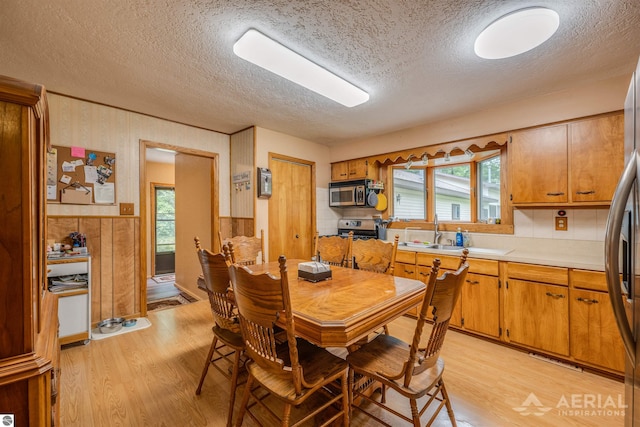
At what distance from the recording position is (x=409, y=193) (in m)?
4.17

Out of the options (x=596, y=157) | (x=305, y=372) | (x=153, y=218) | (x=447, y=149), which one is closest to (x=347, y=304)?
(x=305, y=372)

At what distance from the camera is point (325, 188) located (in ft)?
15.5

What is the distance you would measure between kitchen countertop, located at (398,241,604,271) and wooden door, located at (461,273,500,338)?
24 cm

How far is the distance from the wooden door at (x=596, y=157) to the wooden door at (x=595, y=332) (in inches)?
34.1

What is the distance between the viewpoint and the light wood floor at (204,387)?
169cm

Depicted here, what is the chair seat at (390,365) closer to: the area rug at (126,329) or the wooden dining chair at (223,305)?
the wooden dining chair at (223,305)

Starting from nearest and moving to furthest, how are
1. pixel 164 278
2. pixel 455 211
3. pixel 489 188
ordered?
pixel 489 188 < pixel 455 211 < pixel 164 278

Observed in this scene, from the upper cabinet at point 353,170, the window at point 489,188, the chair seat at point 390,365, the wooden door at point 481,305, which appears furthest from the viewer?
the upper cabinet at point 353,170

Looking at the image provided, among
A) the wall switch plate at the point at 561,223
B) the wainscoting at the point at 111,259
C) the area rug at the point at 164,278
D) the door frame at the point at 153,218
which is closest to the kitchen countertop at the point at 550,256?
the wall switch plate at the point at 561,223

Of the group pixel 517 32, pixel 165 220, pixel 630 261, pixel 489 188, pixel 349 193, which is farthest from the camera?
pixel 165 220

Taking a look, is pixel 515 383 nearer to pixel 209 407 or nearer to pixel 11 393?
pixel 209 407

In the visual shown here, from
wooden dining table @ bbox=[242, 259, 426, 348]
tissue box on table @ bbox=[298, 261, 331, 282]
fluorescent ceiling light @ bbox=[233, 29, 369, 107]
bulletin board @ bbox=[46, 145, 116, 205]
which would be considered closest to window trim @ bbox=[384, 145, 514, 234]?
fluorescent ceiling light @ bbox=[233, 29, 369, 107]

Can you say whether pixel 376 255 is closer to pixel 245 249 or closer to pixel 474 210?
pixel 245 249

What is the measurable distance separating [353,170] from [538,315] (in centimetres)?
292
